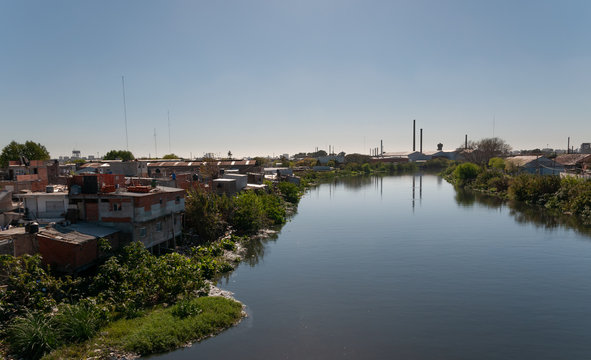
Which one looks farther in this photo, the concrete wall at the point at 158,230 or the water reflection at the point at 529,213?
the water reflection at the point at 529,213

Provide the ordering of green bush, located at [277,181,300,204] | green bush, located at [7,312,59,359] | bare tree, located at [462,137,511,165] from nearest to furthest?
green bush, located at [7,312,59,359], green bush, located at [277,181,300,204], bare tree, located at [462,137,511,165]

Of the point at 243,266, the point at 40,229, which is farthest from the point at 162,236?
the point at 40,229

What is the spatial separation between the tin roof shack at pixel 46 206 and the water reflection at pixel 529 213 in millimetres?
41013

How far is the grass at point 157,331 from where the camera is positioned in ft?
45.8

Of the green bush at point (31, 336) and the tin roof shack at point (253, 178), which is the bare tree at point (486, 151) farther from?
the green bush at point (31, 336)

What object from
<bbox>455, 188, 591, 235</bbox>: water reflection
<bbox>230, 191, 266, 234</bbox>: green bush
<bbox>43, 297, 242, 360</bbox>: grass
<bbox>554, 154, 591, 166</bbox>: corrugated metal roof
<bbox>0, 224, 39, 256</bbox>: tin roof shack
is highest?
<bbox>554, 154, 591, 166</bbox>: corrugated metal roof

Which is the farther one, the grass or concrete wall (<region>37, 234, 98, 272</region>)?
concrete wall (<region>37, 234, 98, 272</region>)

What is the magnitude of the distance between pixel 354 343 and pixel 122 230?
14230mm

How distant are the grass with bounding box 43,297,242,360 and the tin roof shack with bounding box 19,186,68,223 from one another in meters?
9.45

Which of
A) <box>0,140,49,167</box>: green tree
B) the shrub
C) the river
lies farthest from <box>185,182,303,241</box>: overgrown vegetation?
<box>0,140,49,167</box>: green tree

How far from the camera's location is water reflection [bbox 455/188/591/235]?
125ft

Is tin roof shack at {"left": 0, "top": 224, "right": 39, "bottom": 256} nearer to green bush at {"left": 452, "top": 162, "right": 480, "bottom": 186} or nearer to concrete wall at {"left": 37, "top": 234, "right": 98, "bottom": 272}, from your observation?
concrete wall at {"left": 37, "top": 234, "right": 98, "bottom": 272}

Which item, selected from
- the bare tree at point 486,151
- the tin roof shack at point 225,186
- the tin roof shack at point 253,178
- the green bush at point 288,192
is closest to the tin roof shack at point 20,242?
the tin roof shack at point 225,186

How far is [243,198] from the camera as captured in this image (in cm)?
3569
